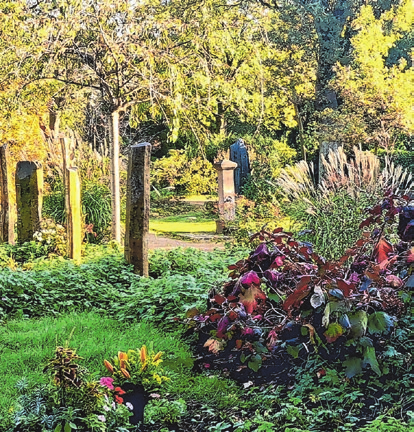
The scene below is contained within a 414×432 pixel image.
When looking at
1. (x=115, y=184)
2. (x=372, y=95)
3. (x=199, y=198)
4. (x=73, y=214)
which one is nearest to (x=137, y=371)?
(x=73, y=214)

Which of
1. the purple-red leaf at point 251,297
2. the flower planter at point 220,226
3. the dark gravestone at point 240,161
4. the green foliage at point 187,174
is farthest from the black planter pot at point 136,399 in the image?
the green foliage at point 187,174

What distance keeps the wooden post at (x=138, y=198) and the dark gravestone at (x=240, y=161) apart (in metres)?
8.45

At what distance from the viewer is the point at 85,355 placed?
352 centimetres

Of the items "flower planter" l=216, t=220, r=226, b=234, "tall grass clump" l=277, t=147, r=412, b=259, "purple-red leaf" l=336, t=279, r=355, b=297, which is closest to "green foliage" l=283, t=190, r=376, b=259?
"tall grass clump" l=277, t=147, r=412, b=259

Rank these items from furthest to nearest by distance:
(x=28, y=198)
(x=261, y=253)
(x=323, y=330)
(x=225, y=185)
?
(x=225, y=185), (x=28, y=198), (x=261, y=253), (x=323, y=330)

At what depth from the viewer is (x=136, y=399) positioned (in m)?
2.58

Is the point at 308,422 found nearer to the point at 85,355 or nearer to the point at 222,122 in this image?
the point at 85,355

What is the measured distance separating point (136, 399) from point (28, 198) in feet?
16.9

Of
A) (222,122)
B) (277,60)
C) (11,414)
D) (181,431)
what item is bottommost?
(181,431)

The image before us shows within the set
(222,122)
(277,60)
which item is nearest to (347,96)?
(277,60)

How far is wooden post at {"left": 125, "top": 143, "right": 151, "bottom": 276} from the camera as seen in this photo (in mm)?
5273

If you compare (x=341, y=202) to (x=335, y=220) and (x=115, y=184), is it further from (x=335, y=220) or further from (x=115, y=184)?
(x=115, y=184)

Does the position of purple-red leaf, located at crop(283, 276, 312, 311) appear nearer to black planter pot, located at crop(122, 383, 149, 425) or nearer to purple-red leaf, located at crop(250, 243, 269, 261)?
purple-red leaf, located at crop(250, 243, 269, 261)

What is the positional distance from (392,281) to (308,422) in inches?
36.6
